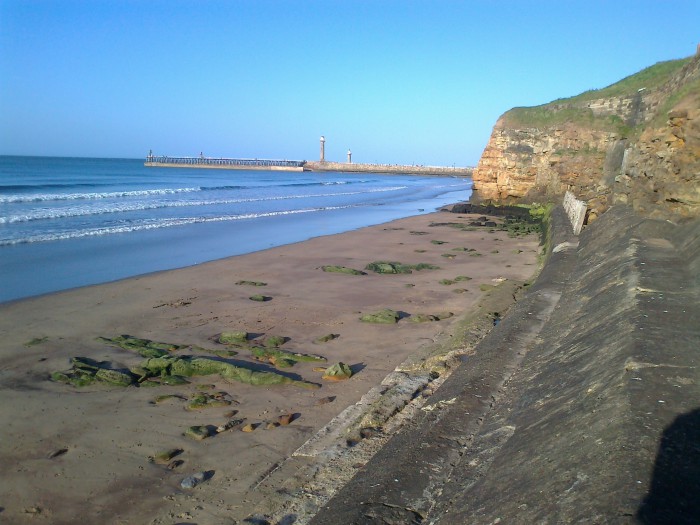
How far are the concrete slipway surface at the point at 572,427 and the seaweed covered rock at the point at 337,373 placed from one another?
1717mm

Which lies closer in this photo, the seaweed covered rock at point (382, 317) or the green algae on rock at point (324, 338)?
the green algae on rock at point (324, 338)

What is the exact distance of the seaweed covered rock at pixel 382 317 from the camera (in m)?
9.31

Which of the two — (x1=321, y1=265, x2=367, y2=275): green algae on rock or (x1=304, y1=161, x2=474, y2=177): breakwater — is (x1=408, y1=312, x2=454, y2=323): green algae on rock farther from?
(x1=304, y1=161, x2=474, y2=177): breakwater

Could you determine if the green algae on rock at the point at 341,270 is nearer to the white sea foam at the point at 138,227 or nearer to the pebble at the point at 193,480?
the pebble at the point at 193,480

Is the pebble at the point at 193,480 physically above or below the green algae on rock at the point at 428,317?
below

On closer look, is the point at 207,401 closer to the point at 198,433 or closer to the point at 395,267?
the point at 198,433

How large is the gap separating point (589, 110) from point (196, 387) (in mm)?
27122

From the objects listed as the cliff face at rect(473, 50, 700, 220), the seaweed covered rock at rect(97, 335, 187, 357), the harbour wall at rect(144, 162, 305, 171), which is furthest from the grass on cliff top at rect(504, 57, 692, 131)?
the harbour wall at rect(144, 162, 305, 171)

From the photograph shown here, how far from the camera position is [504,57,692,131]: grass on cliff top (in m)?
25.5

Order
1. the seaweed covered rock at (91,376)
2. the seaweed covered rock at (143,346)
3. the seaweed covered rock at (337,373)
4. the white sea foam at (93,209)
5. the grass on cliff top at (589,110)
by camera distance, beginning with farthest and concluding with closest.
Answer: the grass on cliff top at (589,110) → the white sea foam at (93,209) → the seaweed covered rock at (143,346) → the seaweed covered rock at (337,373) → the seaweed covered rock at (91,376)

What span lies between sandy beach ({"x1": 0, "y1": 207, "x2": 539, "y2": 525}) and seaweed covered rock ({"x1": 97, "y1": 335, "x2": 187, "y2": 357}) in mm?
167

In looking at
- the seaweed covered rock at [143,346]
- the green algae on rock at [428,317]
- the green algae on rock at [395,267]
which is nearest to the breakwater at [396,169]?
the green algae on rock at [395,267]

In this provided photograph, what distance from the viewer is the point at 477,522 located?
8.80ft

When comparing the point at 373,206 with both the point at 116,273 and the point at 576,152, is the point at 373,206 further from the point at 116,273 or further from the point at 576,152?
the point at 116,273
